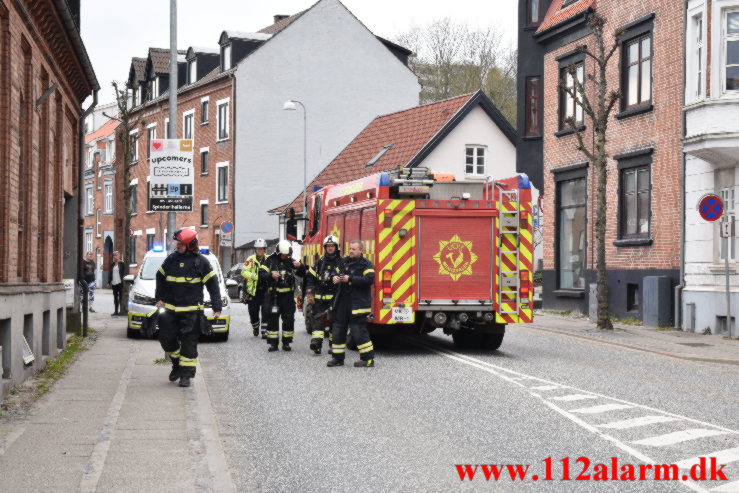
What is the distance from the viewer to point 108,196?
7562 centimetres

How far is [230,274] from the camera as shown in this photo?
42.7 metres

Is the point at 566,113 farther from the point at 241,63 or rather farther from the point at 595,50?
the point at 241,63


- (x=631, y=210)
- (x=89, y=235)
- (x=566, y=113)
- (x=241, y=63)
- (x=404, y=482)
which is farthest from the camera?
(x=89, y=235)

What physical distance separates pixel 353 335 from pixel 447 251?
8.17 feet

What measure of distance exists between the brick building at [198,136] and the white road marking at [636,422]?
1665 inches

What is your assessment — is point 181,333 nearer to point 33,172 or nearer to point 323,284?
point 33,172

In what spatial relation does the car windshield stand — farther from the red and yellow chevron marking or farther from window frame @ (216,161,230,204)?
window frame @ (216,161,230,204)

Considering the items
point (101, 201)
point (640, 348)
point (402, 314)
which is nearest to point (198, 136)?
point (101, 201)

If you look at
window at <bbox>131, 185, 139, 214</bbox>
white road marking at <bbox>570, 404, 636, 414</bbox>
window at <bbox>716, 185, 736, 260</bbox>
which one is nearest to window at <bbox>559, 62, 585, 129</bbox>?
window at <bbox>716, 185, 736, 260</bbox>

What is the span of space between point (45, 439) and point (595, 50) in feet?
72.7

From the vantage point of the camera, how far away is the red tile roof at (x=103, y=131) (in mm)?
79625

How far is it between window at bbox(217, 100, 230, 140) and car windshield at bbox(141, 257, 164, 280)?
33.2 metres

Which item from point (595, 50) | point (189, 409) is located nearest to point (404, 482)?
point (189, 409)

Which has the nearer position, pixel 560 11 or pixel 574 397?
pixel 574 397
